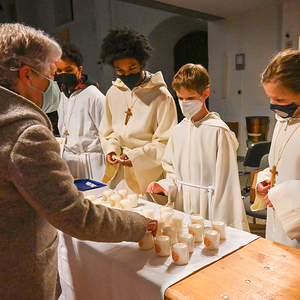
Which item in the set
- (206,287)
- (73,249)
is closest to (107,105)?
(73,249)

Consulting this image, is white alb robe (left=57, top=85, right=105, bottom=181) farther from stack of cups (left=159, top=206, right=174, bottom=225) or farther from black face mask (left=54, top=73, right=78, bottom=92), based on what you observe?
stack of cups (left=159, top=206, right=174, bottom=225)

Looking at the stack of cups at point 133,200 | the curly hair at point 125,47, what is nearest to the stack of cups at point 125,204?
the stack of cups at point 133,200

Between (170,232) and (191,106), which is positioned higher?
(191,106)

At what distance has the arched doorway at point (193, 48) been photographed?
29.0ft

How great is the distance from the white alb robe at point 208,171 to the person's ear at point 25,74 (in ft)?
4.25

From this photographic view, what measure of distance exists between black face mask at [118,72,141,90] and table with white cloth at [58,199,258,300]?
154 cm

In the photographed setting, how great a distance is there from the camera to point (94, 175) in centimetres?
349

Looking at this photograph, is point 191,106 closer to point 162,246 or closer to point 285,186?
point 285,186

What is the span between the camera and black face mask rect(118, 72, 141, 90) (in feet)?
9.36

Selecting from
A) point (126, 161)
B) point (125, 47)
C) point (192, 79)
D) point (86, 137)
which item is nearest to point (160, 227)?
point (192, 79)

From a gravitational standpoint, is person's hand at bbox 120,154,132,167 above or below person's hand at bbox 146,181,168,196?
above

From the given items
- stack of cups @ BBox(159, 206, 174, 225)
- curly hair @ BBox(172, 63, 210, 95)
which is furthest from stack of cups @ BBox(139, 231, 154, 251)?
curly hair @ BBox(172, 63, 210, 95)

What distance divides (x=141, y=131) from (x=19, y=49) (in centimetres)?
172

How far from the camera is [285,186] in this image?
1704mm
